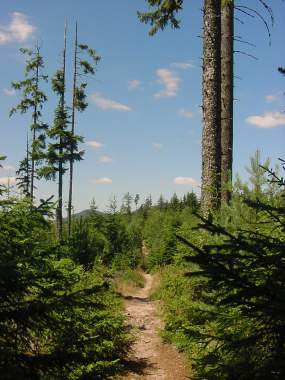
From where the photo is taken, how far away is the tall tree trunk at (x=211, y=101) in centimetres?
905

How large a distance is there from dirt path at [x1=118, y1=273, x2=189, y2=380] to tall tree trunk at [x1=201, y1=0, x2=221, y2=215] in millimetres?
3437

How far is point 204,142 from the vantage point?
9195 millimetres

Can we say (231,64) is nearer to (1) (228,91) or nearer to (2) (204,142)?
(1) (228,91)

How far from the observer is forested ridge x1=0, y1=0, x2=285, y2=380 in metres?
2.48

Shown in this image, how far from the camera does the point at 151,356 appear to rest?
30.7 ft

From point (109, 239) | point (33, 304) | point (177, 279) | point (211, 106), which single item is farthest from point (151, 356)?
point (109, 239)

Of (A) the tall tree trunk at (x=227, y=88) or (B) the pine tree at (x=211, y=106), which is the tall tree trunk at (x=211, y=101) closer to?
(B) the pine tree at (x=211, y=106)

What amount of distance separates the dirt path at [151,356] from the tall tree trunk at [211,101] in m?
3.44

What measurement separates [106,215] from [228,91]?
47.9 ft

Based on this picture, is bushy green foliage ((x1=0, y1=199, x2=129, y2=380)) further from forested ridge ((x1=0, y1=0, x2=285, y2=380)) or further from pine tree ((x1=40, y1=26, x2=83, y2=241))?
pine tree ((x1=40, y1=26, x2=83, y2=241))

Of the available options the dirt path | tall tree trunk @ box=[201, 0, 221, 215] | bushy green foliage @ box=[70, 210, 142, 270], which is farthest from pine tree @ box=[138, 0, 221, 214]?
bushy green foliage @ box=[70, 210, 142, 270]

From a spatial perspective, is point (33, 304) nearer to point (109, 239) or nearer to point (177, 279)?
point (177, 279)

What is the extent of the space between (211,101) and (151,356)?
20.0ft

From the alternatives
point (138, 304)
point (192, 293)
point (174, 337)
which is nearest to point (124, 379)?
point (174, 337)
